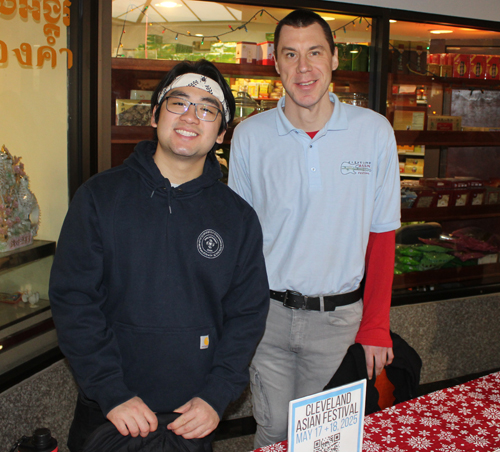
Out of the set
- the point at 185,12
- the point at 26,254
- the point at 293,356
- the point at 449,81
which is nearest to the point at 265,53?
the point at 185,12

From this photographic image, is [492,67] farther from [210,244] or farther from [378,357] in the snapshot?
[210,244]

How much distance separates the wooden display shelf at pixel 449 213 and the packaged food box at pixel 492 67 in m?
0.91

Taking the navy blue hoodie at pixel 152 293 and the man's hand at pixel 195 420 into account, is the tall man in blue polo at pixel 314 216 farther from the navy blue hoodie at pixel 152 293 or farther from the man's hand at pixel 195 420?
the man's hand at pixel 195 420

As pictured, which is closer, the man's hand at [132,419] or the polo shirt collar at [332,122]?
the man's hand at [132,419]

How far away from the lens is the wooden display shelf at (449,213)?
140 inches

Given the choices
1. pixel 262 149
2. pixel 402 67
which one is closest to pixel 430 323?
pixel 402 67

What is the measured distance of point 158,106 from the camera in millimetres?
1674

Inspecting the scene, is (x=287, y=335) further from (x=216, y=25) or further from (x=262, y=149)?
(x=216, y=25)

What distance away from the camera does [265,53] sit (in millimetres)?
3090

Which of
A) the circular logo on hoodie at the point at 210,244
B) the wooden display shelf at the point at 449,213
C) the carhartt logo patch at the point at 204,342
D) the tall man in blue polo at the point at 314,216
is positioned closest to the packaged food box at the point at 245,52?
the tall man in blue polo at the point at 314,216

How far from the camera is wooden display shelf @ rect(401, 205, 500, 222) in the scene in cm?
357

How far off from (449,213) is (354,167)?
2.14 meters

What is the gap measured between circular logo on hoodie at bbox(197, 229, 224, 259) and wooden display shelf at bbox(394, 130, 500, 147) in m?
2.17

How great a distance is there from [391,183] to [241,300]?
0.72m
